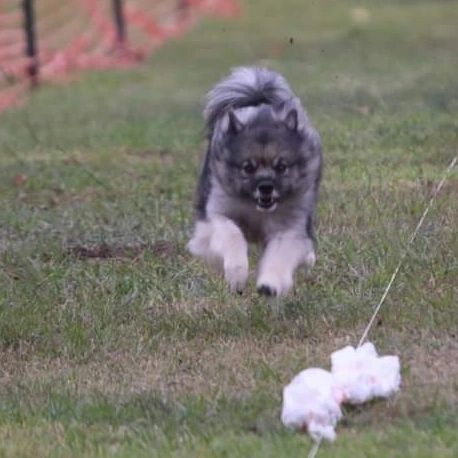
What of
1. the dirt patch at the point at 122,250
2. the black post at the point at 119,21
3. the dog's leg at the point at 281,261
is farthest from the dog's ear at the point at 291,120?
the black post at the point at 119,21

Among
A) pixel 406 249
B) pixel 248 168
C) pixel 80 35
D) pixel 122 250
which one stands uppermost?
pixel 248 168

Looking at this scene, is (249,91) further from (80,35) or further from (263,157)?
(80,35)

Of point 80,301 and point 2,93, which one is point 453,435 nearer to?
point 80,301

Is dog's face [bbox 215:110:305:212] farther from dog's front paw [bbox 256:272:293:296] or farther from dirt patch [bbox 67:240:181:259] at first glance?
dirt patch [bbox 67:240:181:259]

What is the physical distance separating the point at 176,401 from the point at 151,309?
56.3 inches

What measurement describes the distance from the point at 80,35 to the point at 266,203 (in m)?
18.2

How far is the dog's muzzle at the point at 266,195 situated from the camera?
7.07 metres

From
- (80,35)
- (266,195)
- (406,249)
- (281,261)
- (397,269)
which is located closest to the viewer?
(266,195)

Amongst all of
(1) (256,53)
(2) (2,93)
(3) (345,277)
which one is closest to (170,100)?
(2) (2,93)

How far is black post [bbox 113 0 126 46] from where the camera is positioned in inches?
941

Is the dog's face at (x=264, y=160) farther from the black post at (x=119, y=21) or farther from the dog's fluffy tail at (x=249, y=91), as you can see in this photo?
the black post at (x=119, y=21)

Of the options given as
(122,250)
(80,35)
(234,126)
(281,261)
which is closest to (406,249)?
(281,261)

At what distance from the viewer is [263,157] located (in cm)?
713

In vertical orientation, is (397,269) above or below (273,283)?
below
